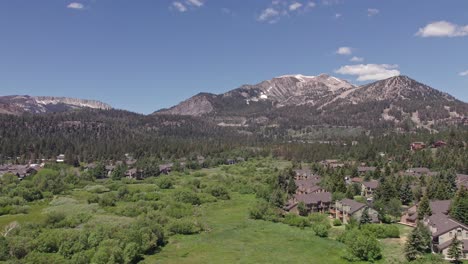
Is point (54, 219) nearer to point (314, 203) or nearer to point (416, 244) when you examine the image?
point (314, 203)

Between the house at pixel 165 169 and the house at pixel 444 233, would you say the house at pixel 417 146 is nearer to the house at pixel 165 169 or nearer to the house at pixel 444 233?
the house at pixel 165 169

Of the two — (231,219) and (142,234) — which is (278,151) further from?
(142,234)

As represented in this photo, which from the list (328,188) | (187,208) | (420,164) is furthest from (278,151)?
(187,208)

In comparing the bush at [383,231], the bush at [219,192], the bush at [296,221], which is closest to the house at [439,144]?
the bush at [219,192]

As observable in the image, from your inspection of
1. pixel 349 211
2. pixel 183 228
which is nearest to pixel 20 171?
pixel 183 228

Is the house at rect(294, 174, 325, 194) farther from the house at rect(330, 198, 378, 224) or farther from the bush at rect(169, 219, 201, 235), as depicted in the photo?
the bush at rect(169, 219, 201, 235)
